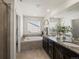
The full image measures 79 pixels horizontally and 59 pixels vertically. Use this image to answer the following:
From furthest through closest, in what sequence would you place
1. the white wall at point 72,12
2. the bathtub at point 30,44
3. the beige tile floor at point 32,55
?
the bathtub at point 30,44, the beige tile floor at point 32,55, the white wall at point 72,12

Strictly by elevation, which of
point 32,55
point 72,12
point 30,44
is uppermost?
point 72,12

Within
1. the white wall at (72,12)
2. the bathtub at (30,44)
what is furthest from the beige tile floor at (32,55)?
the white wall at (72,12)

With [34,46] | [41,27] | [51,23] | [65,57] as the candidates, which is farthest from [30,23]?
[65,57]

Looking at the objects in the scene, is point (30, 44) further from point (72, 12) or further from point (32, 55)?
point (72, 12)

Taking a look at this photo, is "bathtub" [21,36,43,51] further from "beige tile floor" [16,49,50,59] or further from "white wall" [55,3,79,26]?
"white wall" [55,3,79,26]

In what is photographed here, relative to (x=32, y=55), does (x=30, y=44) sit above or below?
above

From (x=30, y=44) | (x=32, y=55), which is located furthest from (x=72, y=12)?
(x=30, y=44)

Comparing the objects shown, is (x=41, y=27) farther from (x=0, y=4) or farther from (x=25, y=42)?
(x=0, y=4)

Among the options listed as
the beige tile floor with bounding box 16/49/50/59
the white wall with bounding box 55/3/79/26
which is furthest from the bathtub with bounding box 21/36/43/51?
the white wall with bounding box 55/3/79/26

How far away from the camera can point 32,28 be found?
305 inches

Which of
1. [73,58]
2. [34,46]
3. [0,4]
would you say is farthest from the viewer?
[34,46]

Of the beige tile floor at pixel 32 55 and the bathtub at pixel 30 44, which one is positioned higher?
the bathtub at pixel 30 44

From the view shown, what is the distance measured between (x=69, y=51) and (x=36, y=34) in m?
5.83

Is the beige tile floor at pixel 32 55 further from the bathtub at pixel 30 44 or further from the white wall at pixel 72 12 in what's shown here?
the white wall at pixel 72 12
